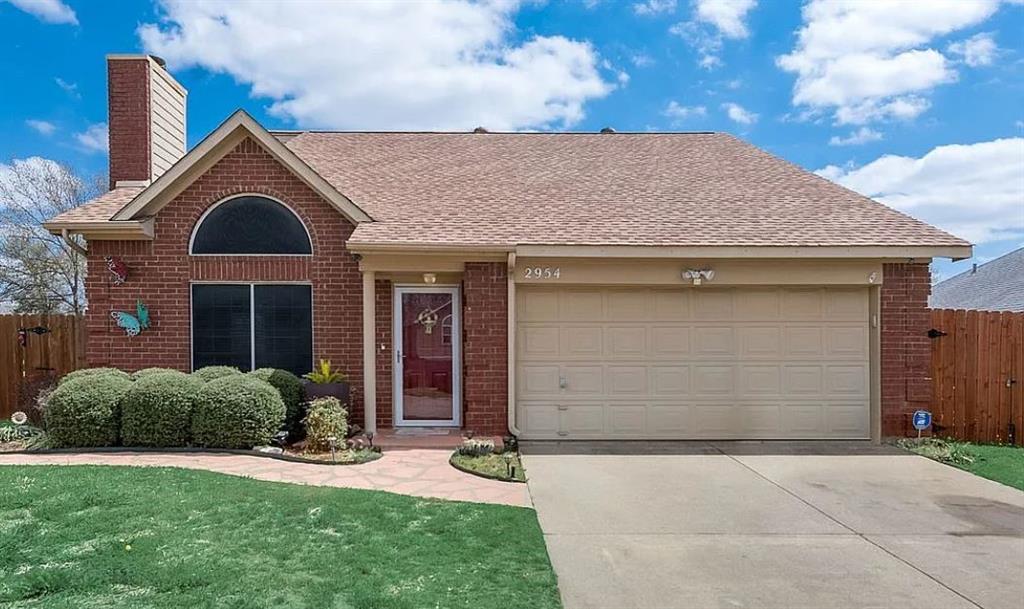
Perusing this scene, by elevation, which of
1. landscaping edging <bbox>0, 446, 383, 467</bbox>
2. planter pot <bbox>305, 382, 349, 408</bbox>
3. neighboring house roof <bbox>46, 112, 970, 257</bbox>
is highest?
neighboring house roof <bbox>46, 112, 970, 257</bbox>

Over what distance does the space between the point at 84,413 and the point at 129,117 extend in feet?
18.2

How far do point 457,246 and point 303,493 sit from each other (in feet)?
12.9

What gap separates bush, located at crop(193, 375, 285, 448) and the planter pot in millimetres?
844

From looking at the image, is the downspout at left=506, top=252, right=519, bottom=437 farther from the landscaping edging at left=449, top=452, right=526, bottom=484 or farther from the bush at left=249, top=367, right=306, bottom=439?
the bush at left=249, top=367, right=306, bottom=439

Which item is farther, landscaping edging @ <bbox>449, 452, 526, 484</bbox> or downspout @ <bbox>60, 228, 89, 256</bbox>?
downspout @ <bbox>60, 228, 89, 256</bbox>

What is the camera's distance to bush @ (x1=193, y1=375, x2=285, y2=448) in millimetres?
8016

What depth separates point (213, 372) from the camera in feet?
28.8

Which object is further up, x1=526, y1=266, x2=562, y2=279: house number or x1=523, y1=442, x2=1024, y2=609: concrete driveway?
x1=526, y1=266, x2=562, y2=279: house number

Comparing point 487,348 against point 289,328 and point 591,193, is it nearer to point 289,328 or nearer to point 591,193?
point 289,328

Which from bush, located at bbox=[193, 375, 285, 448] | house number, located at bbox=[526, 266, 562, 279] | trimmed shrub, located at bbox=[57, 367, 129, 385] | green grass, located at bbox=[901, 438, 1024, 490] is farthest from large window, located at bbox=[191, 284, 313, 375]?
green grass, located at bbox=[901, 438, 1024, 490]

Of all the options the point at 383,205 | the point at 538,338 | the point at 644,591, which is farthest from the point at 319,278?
the point at 644,591

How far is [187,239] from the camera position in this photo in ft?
30.7

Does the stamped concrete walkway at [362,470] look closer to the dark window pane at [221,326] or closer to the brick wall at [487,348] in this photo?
the brick wall at [487,348]

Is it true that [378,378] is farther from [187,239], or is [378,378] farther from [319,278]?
[187,239]
